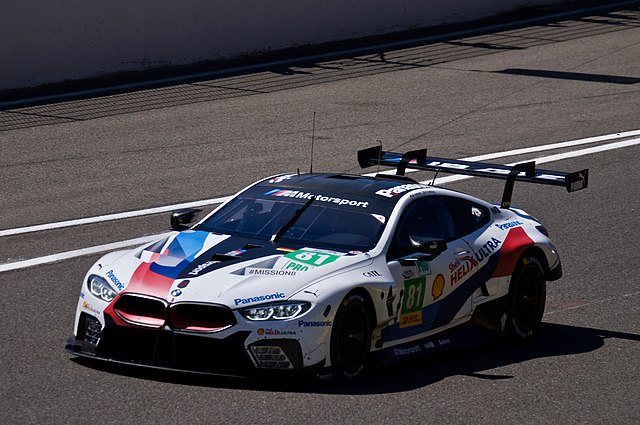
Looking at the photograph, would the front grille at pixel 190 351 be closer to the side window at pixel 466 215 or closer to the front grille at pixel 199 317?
the front grille at pixel 199 317

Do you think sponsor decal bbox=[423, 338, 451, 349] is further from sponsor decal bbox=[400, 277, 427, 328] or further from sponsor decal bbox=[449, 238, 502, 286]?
sponsor decal bbox=[449, 238, 502, 286]

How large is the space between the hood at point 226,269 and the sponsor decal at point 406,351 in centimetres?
70

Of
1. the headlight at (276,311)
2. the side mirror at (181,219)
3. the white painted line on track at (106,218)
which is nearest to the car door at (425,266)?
the headlight at (276,311)

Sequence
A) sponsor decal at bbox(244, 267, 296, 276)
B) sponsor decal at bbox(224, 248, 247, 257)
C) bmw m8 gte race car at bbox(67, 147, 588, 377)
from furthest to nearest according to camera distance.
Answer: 1. sponsor decal at bbox(224, 248, 247, 257)
2. sponsor decal at bbox(244, 267, 296, 276)
3. bmw m8 gte race car at bbox(67, 147, 588, 377)

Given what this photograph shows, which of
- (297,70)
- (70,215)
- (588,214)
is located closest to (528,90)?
(297,70)

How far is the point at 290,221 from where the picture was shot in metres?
9.33

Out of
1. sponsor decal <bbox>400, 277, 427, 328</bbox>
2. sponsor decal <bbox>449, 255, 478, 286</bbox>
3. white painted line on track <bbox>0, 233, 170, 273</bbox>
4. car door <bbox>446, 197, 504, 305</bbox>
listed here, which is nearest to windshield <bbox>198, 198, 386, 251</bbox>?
sponsor decal <bbox>400, 277, 427, 328</bbox>

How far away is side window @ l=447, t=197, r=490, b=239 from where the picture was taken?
32.6 ft

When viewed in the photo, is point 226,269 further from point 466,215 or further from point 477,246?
point 466,215

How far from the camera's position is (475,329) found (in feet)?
32.2

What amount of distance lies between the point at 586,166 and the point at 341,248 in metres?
9.09

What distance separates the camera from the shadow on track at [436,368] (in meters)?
8.23

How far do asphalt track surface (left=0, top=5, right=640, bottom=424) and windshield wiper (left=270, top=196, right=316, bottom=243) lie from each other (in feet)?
4.14

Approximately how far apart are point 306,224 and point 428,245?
3.04 ft
